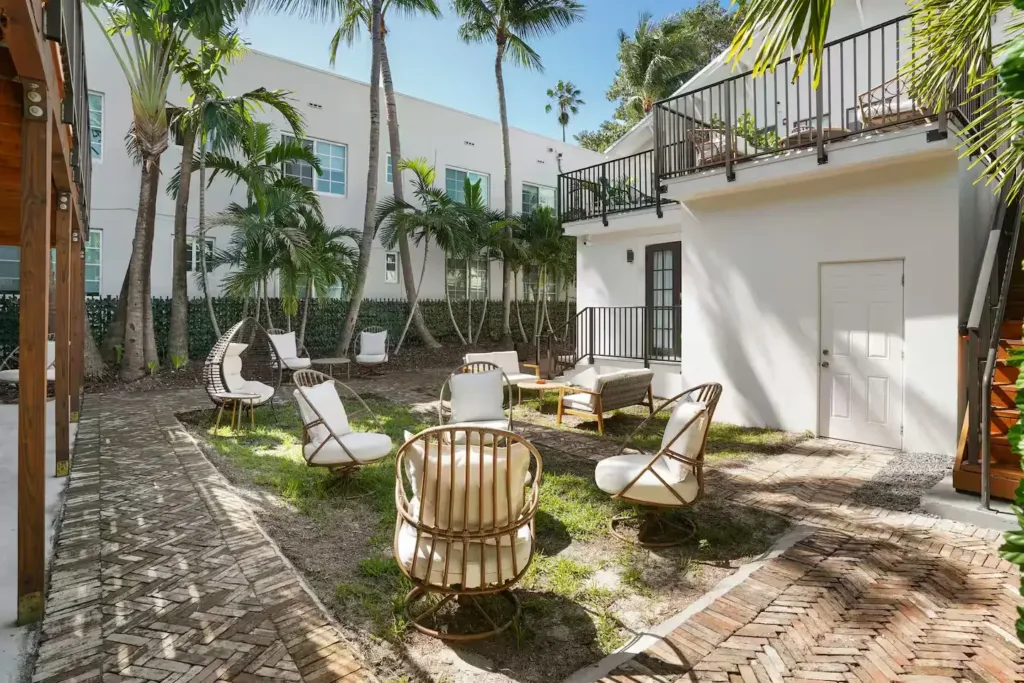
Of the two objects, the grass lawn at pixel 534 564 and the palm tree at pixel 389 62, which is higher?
the palm tree at pixel 389 62

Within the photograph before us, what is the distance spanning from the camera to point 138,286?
10539 millimetres

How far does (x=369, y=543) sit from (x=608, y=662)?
2074 mm

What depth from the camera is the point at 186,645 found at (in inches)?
106

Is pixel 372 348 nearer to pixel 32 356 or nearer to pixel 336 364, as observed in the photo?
pixel 336 364

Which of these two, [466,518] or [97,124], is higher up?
[97,124]

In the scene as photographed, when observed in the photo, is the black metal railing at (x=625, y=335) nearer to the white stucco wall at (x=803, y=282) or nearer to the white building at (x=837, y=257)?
the white building at (x=837, y=257)

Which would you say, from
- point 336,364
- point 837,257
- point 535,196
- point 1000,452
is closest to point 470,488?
point 1000,452

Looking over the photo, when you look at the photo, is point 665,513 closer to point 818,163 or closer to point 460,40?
point 818,163

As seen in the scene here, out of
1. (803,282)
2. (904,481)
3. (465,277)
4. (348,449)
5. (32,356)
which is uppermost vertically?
(465,277)

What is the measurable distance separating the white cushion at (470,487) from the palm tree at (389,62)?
12087 millimetres

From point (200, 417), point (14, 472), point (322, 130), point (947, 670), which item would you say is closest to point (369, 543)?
point (947, 670)

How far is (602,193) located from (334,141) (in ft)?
27.6

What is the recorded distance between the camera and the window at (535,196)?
2033 cm

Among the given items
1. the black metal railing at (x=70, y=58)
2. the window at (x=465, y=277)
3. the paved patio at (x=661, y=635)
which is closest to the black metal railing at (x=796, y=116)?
the paved patio at (x=661, y=635)
